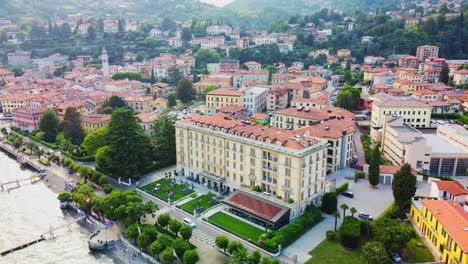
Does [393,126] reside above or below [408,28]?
below

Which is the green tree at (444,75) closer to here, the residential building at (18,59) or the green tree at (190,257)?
the green tree at (190,257)

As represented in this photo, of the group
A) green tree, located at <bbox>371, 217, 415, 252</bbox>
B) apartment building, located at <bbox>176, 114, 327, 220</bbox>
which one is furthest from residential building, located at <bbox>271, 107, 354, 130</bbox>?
green tree, located at <bbox>371, 217, 415, 252</bbox>

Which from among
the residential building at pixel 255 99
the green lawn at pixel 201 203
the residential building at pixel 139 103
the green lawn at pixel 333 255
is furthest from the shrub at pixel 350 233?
the residential building at pixel 139 103

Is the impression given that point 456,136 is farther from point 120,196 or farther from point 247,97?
point 120,196

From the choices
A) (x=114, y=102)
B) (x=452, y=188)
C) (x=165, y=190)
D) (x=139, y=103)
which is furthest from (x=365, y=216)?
(x=114, y=102)

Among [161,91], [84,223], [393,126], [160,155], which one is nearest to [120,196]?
[84,223]

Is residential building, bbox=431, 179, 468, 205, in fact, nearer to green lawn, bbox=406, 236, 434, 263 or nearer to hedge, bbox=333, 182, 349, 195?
green lawn, bbox=406, 236, 434, 263
